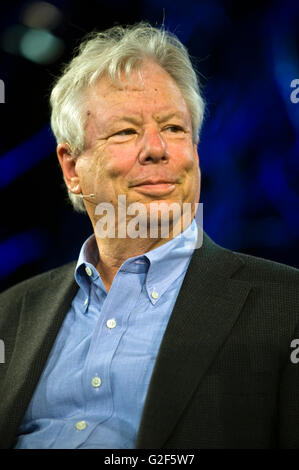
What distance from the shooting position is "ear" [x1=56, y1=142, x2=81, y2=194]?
1.94 m

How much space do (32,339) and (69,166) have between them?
65 cm

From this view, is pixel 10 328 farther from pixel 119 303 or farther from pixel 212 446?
pixel 212 446

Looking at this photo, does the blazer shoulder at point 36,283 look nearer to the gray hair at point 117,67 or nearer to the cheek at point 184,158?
the gray hair at point 117,67

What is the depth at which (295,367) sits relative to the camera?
136cm

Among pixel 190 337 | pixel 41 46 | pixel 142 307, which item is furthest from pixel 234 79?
pixel 190 337

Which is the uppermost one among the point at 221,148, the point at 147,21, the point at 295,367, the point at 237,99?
the point at 147,21

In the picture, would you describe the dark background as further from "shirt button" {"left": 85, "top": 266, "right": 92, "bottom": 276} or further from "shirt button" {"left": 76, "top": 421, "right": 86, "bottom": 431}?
"shirt button" {"left": 76, "top": 421, "right": 86, "bottom": 431}

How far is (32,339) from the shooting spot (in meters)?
1.73

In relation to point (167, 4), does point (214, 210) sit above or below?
below

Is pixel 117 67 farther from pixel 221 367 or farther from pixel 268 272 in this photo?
pixel 221 367

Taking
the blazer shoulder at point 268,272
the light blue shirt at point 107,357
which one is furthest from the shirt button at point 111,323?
the blazer shoulder at point 268,272

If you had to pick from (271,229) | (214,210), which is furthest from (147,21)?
(271,229)

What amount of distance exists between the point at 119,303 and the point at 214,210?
807 millimetres

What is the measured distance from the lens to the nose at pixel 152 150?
5.46 ft
